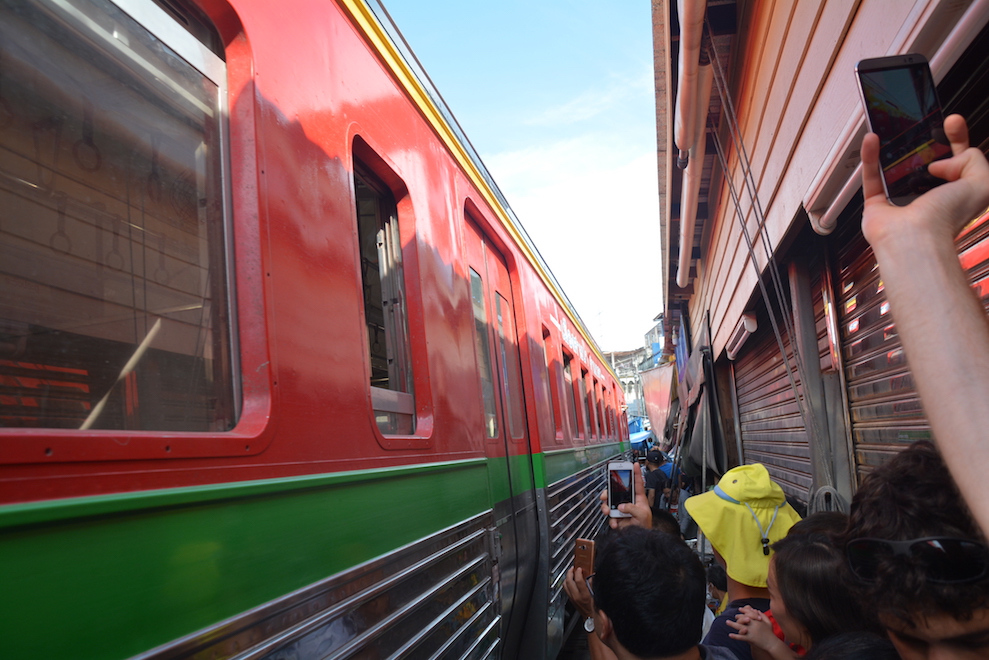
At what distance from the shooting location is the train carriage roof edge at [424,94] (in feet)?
7.55

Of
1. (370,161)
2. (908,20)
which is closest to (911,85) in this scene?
(908,20)

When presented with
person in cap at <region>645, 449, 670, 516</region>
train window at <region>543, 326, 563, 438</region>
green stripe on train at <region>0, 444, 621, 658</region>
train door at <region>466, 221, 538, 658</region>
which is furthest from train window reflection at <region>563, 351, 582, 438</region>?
green stripe on train at <region>0, 444, 621, 658</region>

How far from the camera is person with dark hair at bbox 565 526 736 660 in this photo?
158 cm

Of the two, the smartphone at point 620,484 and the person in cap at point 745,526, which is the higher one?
the smartphone at point 620,484

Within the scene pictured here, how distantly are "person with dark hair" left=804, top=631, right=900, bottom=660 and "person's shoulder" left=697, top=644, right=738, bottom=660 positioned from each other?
42 cm

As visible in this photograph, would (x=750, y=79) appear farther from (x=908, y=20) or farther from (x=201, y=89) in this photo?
(x=201, y=89)

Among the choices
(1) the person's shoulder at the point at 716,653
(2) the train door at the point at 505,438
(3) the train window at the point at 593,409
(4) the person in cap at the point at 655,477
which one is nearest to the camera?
(1) the person's shoulder at the point at 716,653

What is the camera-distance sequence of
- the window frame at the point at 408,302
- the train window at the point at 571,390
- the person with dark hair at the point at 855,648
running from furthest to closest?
the train window at the point at 571,390 < the window frame at the point at 408,302 < the person with dark hair at the point at 855,648

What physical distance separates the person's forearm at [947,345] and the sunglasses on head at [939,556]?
0.32 metres

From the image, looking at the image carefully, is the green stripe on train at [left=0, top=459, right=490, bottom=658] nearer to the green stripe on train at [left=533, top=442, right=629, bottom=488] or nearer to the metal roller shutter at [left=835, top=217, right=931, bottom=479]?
the metal roller shutter at [left=835, top=217, right=931, bottom=479]

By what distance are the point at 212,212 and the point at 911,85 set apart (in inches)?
54.0

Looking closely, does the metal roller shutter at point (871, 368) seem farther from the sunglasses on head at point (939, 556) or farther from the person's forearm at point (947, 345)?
the person's forearm at point (947, 345)

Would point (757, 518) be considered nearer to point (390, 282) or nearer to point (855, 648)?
point (855, 648)


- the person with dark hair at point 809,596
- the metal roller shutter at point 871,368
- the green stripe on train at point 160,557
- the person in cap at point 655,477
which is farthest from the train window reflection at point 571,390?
the green stripe on train at point 160,557
